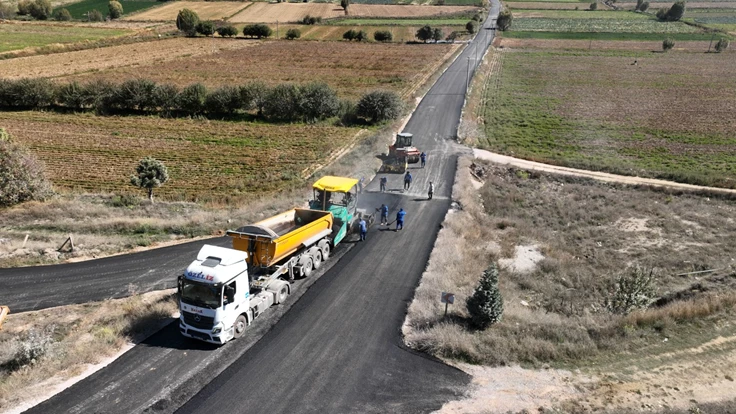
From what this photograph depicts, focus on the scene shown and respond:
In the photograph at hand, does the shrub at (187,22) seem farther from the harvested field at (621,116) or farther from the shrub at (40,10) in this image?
the harvested field at (621,116)

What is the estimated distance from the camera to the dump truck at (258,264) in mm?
15633

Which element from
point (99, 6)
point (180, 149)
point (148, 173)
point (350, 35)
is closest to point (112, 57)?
point (350, 35)

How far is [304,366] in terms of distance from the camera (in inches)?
617

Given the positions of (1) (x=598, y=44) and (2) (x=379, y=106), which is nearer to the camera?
(2) (x=379, y=106)

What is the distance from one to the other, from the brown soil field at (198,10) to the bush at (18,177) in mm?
109388

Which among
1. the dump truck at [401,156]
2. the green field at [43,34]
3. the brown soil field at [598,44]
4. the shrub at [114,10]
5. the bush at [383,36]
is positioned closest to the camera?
the dump truck at [401,156]

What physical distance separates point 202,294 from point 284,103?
39.3 m

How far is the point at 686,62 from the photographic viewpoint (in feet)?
318

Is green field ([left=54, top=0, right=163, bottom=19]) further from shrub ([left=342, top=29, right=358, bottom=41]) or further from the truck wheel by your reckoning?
the truck wheel

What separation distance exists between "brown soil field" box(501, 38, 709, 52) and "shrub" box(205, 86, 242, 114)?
77338 mm

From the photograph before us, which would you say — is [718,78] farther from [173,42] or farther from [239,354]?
[173,42]

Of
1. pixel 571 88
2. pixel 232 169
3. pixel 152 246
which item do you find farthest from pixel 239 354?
pixel 571 88

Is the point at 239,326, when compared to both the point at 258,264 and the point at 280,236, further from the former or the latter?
the point at 280,236

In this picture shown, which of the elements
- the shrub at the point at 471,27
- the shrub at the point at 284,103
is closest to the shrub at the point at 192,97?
the shrub at the point at 284,103
